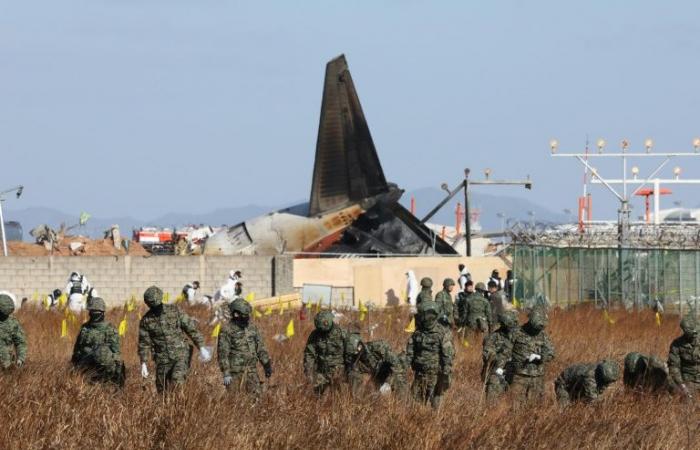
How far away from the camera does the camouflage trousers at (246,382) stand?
54.0 ft

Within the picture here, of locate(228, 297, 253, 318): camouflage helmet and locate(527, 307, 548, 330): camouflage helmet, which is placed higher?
locate(228, 297, 253, 318): camouflage helmet

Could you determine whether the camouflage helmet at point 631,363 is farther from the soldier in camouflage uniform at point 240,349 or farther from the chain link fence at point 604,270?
the chain link fence at point 604,270

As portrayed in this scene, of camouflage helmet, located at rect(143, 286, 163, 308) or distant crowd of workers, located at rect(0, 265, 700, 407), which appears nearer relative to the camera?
distant crowd of workers, located at rect(0, 265, 700, 407)

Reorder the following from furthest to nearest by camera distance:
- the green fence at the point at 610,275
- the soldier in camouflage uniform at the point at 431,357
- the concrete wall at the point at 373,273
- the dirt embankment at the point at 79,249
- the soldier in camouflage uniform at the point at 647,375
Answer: the dirt embankment at the point at 79,249
the concrete wall at the point at 373,273
the green fence at the point at 610,275
the soldier in camouflage uniform at the point at 431,357
the soldier in camouflage uniform at the point at 647,375

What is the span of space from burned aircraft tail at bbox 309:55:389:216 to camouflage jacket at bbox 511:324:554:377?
3217cm

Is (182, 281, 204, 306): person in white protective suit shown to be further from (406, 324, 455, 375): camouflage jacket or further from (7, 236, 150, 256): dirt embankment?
(406, 324, 455, 375): camouflage jacket

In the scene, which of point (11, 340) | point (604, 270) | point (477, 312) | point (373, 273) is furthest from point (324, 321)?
point (373, 273)

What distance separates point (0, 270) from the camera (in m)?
41.2

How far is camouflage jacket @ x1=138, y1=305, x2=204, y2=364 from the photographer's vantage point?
17812 mm

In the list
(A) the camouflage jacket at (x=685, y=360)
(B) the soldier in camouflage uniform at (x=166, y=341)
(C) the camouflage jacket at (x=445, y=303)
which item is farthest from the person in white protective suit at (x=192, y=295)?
(A) the camouflage jacket at (x=685, y=360)

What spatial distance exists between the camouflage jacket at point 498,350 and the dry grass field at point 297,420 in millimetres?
509

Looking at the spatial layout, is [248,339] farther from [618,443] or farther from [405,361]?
[618,443]

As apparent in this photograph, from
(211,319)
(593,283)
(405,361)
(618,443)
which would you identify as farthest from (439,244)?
(618,443)

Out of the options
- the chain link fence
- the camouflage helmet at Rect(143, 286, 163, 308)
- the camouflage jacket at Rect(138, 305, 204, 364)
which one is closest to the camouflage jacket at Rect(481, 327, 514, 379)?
the camouflage jacket at Rect(138, 305, 204, 364)
